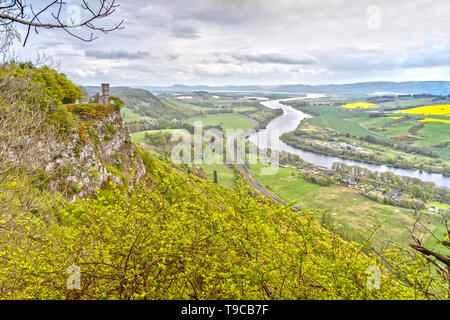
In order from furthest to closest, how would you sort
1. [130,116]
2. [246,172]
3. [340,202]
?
[130,116]
[246,172]
[340,202]

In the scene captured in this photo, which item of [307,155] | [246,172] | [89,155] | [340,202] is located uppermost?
[89,155]

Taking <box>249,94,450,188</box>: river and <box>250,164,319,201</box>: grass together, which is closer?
<box>250,164,319,201</box>: grass

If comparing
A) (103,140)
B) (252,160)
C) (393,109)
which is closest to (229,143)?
(252,160)

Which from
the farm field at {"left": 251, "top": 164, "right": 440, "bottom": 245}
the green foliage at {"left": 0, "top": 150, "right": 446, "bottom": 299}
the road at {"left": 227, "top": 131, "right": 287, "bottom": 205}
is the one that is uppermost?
the green foliage at {"left": 0, "top": 150, "right": 446, "bottom": 299}

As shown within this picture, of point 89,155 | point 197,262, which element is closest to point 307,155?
point 89,155

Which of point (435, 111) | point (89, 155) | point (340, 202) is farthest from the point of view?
point (435, 111)

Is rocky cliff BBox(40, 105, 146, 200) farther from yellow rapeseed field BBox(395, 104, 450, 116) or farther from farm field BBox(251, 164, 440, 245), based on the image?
yellow rapeseed field BBox(395, 104, 450, 116)

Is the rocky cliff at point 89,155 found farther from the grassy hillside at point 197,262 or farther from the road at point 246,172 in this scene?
the road at point 246,172

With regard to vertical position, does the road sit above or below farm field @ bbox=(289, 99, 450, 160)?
below

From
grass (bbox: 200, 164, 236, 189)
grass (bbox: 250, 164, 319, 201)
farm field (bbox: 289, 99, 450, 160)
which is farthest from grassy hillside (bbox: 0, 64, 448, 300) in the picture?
farm field (bbox: 289, 99, 450, 160)

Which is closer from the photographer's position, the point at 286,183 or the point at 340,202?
the point at 340,202

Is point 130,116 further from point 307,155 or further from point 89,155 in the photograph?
point 89,155
